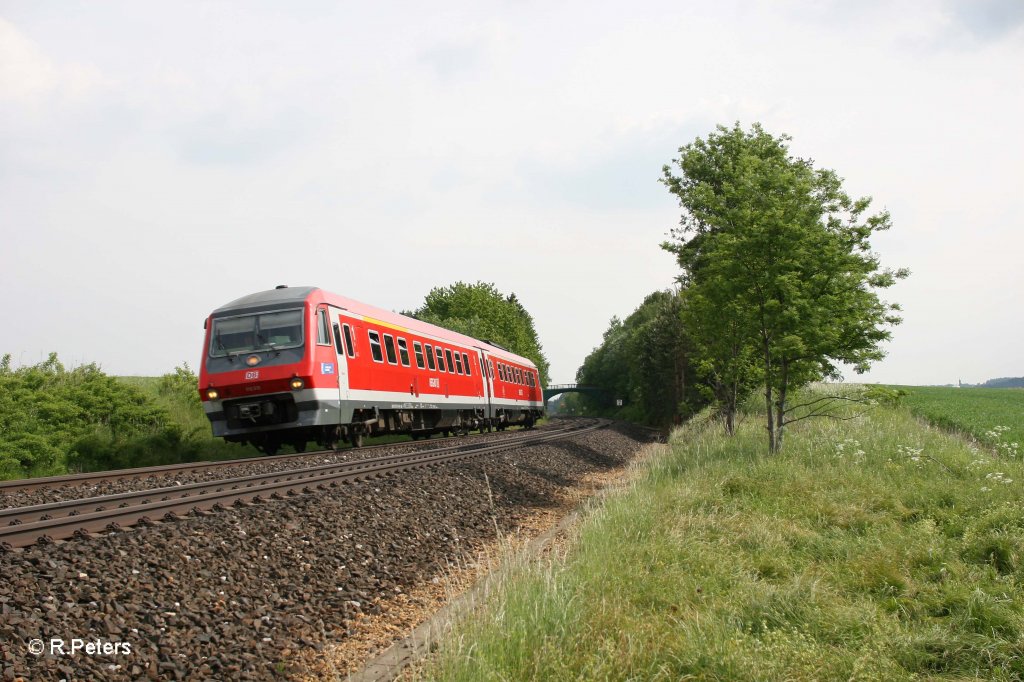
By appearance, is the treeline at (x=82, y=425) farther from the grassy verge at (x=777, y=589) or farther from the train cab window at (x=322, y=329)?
the grassy verge at (x=777, y=589)

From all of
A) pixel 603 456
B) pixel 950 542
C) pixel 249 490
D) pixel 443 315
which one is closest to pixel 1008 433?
pixel 603 456

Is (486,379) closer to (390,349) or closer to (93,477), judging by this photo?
(390,349)

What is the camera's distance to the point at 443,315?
259 ft

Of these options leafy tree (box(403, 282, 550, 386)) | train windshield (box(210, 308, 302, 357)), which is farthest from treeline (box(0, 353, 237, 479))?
leafy tree (box(403, 282, 550, 386))

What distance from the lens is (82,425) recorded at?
608 inches

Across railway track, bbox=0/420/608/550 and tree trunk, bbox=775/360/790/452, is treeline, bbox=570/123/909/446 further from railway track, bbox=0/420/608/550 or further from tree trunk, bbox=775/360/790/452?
railway track, bbox=0/420/608/550

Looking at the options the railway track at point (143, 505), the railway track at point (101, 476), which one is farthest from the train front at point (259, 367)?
the railway track at point (143, 505)

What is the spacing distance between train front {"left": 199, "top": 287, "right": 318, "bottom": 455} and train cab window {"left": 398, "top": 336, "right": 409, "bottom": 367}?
396cm

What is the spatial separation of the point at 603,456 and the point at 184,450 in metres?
10.7

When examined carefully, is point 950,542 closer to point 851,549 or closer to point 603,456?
point 851,549

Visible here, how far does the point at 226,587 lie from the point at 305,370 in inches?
373

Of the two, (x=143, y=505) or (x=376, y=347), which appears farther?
(x=376, y=347)

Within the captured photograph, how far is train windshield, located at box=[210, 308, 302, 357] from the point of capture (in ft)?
48.5

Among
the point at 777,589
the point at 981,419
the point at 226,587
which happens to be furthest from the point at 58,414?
the point at 981,419
